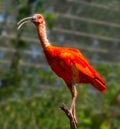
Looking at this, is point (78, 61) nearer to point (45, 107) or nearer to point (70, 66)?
point (70, 66)

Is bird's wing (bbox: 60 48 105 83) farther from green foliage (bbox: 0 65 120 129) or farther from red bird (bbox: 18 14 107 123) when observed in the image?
green foliage (bbox: 0 65 120 129)

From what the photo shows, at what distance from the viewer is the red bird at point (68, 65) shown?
4.47 feet

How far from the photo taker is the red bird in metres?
1.36

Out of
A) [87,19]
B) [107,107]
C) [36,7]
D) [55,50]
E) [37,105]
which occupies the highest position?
[55,50]

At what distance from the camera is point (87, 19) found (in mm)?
5953

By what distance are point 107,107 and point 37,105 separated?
3.19 feet

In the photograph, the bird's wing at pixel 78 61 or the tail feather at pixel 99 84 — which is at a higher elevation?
the bird's wing at pixel 78 61

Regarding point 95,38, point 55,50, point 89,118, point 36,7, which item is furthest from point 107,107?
point 55,50

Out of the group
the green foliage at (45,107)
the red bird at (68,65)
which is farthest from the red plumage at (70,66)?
the green foliage at (45,107)

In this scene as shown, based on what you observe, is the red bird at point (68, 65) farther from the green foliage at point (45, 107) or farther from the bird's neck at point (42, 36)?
the green foliage at point (45, 107)

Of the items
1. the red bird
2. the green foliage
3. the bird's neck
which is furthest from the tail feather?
the green foliage

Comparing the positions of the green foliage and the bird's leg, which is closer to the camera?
the bird's leg

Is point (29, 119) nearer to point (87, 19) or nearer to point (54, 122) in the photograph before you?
point (54, 122)

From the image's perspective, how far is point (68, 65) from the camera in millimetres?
1372
